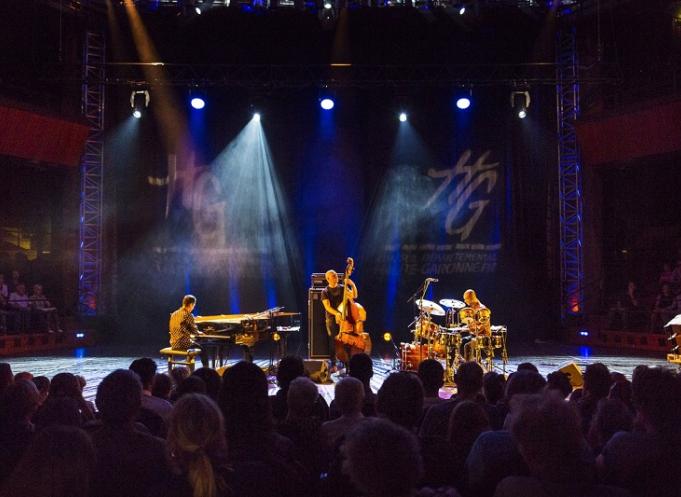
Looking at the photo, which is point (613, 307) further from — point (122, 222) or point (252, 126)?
point (122, 222)

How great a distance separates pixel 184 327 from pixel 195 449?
7160 mm

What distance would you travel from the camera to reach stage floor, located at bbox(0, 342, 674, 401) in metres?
10.5

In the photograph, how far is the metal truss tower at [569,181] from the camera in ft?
48.3

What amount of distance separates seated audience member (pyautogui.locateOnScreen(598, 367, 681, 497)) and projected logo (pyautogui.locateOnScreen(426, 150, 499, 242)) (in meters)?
12.4

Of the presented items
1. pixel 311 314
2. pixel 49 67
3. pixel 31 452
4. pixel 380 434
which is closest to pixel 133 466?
pixel 31 452

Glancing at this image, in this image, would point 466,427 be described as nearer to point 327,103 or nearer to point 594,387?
point 594,387

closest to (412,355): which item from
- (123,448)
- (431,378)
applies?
(431,378)

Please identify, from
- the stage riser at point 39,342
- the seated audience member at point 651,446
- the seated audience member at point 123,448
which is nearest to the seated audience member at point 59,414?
the seated audience member at point 123,448

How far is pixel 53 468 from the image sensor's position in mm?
1849

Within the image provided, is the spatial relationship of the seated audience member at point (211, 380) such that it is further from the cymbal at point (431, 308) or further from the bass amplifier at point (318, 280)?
the bass amplifier at point (318, 280)

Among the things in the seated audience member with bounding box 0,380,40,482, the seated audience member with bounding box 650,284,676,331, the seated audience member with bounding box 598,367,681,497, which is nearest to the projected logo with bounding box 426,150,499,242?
the seated audience member with bounding box 650,284,676,331

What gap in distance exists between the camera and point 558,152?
50.0 feet

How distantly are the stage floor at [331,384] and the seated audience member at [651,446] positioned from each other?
631 centimetres

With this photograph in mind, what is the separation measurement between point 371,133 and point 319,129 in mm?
1204
